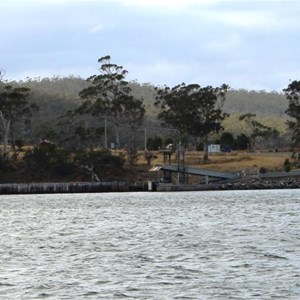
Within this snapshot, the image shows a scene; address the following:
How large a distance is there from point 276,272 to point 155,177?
110774mm

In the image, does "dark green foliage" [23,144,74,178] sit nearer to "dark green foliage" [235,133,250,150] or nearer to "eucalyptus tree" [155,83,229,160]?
"eucalyptus tree" [155,83,229,160]

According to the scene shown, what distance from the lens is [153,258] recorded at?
3759 cm

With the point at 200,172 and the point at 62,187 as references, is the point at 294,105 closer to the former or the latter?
the point at 200,172

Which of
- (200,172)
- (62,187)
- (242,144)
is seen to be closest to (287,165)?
(200,172)

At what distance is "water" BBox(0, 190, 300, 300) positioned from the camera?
2927 centimetres

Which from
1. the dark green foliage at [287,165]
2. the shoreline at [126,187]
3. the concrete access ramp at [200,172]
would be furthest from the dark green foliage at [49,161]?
the dark green foliage at [287,165]

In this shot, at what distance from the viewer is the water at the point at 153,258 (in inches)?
1152

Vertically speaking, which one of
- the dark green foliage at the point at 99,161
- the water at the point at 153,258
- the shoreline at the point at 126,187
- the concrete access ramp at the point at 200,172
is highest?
the dark green foliage at the point at 99,161

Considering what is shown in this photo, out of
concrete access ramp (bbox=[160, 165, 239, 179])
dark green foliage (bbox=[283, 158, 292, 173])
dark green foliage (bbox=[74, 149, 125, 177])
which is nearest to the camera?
concrete access ramp (bbox=[160, 165, 239, 179])

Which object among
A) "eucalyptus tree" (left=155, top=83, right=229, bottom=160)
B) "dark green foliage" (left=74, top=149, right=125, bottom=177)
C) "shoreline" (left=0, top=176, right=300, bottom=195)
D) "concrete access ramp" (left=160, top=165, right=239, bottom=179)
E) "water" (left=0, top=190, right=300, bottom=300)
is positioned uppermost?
"eucalyptus tree" (left=155, top=83, right=229, bottom=160)

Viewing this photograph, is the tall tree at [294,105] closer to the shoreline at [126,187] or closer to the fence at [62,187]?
the shoreline at [126,187]

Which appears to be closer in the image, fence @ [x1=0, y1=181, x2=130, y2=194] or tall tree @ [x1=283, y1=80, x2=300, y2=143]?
fence @ [x1=0, y1=181, x2=130, y2=194]

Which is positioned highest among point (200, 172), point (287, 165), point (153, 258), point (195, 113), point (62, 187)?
point (195, 113)

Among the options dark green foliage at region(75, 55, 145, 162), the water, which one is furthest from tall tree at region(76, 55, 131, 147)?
the water
